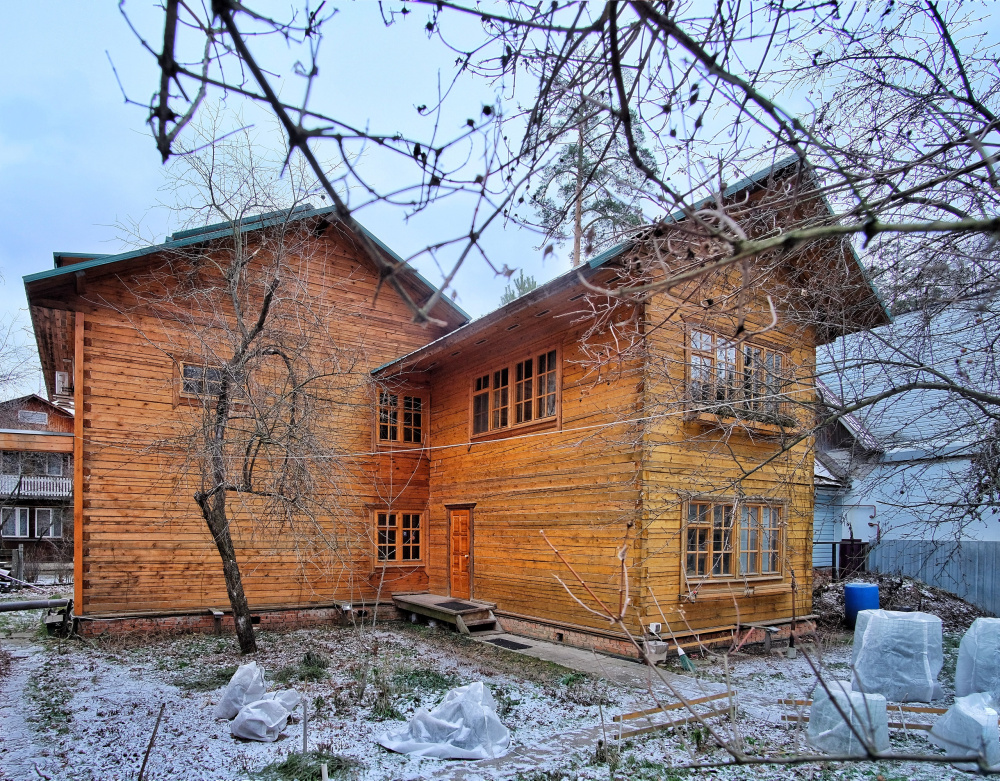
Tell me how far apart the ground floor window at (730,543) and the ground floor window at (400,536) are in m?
6.63

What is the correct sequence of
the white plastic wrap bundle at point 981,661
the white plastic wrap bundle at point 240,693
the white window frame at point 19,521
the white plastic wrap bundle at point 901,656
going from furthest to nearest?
the white window frame at point 19,521 < the white plastic wrap bundle at point 901,656 < the white plastic wrap bundle at point 981,661 < the white plastic wrap bundle at point 240,693

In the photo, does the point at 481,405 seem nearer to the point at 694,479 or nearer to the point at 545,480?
the point at 545,480

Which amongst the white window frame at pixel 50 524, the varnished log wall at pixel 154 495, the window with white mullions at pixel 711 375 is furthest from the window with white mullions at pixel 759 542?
the white window frame at pixel 50 524

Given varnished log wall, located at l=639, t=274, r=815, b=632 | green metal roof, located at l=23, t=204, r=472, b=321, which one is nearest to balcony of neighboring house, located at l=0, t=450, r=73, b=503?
green metal roof, located at l=23, t=204, r=472, b=321

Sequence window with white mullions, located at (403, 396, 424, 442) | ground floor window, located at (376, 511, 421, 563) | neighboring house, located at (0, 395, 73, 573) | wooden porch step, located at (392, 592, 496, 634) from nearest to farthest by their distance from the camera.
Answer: wooden porch step, located at (392, 592, 496, 634) → ground floor window, located at (376, 511, 421, 563) → window with white mullions, located at (403, 396, 424, 442) → neighboring house, located at (0, 395, 73, 573)

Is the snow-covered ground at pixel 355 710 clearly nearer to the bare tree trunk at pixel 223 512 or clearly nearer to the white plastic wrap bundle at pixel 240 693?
the white plastic wrap bundle at pixel 240 693

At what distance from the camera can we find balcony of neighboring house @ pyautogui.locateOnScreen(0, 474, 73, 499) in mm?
29188

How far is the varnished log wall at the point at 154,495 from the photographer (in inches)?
439

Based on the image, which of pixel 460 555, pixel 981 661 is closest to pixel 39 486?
pixel 460 555

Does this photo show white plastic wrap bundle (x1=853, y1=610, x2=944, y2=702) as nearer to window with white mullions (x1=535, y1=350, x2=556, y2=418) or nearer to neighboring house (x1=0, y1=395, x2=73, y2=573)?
window with white mullions (x1=535, y1=350, x2=556, y2=418)

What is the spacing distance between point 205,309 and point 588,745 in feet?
33.2

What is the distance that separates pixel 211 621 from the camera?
38.5 ft

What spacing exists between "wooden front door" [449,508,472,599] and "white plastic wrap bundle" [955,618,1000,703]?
7.79m

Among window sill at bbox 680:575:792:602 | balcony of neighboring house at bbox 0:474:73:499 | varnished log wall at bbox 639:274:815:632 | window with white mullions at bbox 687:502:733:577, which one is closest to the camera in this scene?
varnished log wall at bbox 639:274:815:632
